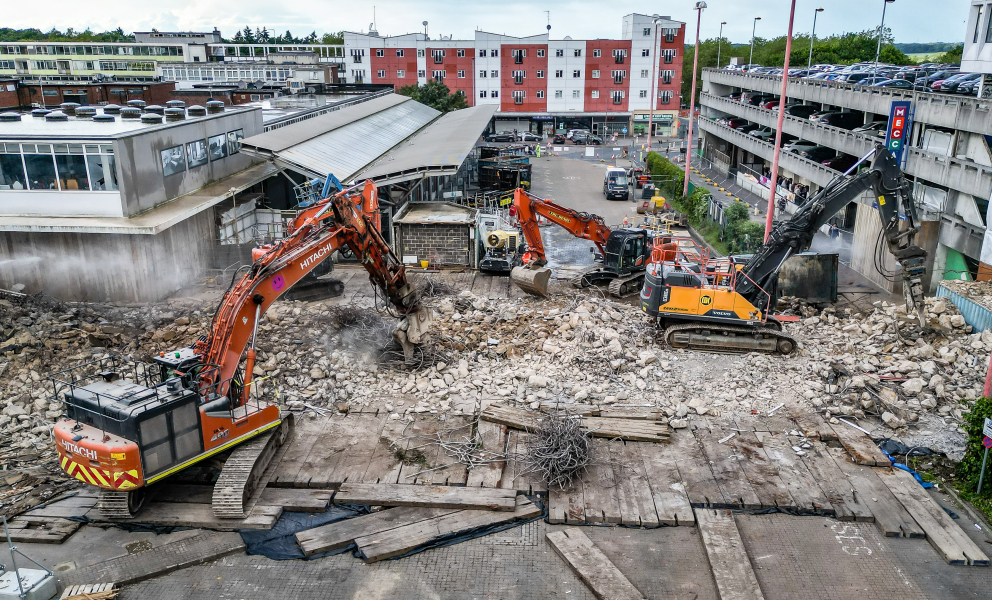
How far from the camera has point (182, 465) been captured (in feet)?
40.1

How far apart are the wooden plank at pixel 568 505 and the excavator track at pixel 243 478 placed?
17.1 ft

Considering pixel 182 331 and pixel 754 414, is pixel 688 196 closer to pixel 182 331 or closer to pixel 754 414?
pixel 754 414

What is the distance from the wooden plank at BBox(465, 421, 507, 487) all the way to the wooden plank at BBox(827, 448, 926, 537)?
6.46 meters

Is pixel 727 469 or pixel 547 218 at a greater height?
pixel 547 218

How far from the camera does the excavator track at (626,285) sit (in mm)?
23484

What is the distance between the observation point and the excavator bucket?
22.5m

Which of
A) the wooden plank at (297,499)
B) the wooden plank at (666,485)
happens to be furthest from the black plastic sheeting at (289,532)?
the wooden plank at (666,485)

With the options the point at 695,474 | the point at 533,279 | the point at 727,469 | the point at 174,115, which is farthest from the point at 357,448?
the point at 174,115

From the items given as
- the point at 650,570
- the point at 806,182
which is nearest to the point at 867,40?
the point at 806,182

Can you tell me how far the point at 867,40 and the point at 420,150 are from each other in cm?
8084

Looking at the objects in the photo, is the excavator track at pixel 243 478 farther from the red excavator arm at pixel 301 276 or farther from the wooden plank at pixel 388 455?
the wooden plank at pixel 388 455

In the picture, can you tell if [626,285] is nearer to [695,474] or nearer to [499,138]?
[695,474]

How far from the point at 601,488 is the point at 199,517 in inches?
276

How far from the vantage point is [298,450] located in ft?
48.6
